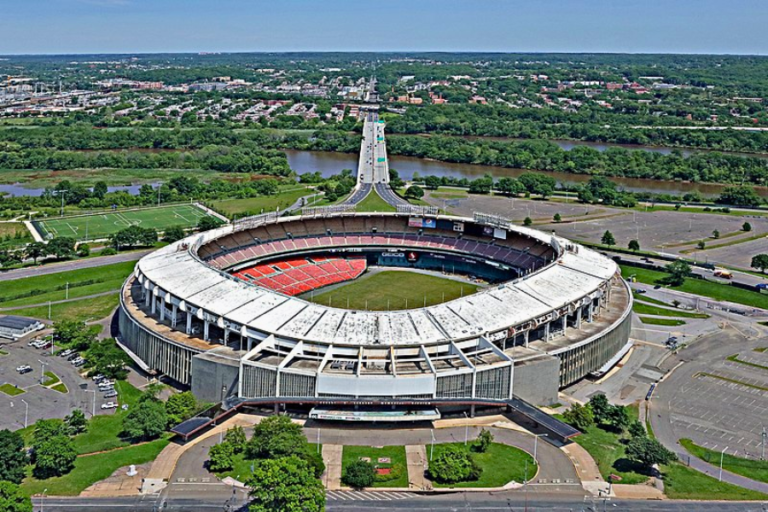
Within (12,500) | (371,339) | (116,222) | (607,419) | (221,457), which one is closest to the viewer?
(12,500)

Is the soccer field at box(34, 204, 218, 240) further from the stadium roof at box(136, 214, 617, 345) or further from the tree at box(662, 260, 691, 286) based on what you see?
the tree at box(662, 260, 691, 286)

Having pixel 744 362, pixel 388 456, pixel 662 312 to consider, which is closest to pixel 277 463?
pixel 388 456

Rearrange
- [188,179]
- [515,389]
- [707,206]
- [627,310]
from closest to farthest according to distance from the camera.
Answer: [515,389] → [627,310] → [707,206] → [188,179]

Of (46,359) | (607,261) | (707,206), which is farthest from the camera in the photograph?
(707,206)

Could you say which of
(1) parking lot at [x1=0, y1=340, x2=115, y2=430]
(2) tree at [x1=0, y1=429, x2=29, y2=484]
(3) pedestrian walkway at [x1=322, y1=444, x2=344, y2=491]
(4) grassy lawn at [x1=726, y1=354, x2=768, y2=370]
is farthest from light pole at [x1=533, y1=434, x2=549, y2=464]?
(2) tree at [x1=0, y1=429, x2=29, y2=484]

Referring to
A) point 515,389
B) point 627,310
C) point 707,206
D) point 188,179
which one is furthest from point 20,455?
point 707,206

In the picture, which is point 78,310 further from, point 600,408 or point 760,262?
point 760,262

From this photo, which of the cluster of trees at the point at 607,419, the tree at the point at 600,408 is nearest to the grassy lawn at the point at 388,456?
the cluster of trees at the point at 607,419

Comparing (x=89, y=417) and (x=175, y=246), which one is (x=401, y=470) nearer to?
(x=89, y=417)
